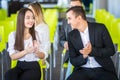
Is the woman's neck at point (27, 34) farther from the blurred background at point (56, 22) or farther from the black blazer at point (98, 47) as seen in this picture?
the black blazer at point (98, 47)

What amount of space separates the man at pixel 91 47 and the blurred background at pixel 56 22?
0.59 meters

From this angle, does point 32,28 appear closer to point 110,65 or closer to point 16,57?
point 16,57

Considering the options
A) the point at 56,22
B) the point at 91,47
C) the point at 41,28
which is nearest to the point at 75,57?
the point at 91,47

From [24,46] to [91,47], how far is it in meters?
0.84

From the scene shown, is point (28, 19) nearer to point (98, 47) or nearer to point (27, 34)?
point (27, 34)

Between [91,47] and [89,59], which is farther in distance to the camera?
[89,59]

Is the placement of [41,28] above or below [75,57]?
above

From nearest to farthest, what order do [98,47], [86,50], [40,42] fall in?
1. [86,50]
2. [98,47]
3. [40,42]

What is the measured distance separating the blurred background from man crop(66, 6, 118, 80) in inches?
23.2

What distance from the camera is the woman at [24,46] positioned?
146 inches

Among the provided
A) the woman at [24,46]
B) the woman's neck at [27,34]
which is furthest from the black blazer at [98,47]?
the woman's neck at [27,34]

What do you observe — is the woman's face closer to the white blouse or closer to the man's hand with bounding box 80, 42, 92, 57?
the white blouse

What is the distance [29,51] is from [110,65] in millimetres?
892

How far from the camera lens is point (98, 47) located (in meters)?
3.50
